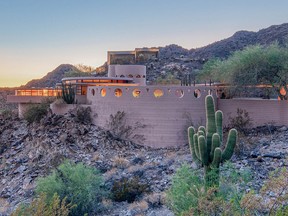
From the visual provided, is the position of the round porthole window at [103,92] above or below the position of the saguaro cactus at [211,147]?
above

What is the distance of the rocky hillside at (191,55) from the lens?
139 ft

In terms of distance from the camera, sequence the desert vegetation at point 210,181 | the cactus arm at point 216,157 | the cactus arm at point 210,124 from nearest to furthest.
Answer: the desert vegetation at point 210,181, the cactus arm at point 216,157, the cactus arm at point 210,124

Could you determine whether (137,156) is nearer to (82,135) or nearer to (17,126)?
(82,135)

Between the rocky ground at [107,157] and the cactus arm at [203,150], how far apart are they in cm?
235

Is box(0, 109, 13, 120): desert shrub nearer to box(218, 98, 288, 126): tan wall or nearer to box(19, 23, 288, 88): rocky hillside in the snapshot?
box(218, 98, 288, 126): tan wall

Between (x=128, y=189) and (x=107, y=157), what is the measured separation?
4093mm

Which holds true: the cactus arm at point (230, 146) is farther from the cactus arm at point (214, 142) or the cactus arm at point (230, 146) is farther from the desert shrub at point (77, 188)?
the desert shrub at point (77, 188)

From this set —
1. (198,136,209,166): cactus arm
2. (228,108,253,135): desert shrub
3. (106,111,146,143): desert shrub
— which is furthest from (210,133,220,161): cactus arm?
(106,111,146,143): desert shrub

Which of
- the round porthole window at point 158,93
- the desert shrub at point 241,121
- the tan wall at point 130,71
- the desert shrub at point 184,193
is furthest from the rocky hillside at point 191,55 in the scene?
the desert shrub at point 184,193

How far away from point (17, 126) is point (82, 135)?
21.0ft

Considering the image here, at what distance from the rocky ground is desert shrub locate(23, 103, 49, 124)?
579 millimetres

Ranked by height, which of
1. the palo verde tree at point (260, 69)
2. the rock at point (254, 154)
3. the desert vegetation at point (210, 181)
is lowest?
the rock at point (254, 154)

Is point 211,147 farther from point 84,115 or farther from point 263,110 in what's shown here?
point 84,115

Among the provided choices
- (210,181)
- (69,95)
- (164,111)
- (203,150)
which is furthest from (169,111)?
(210,181)
